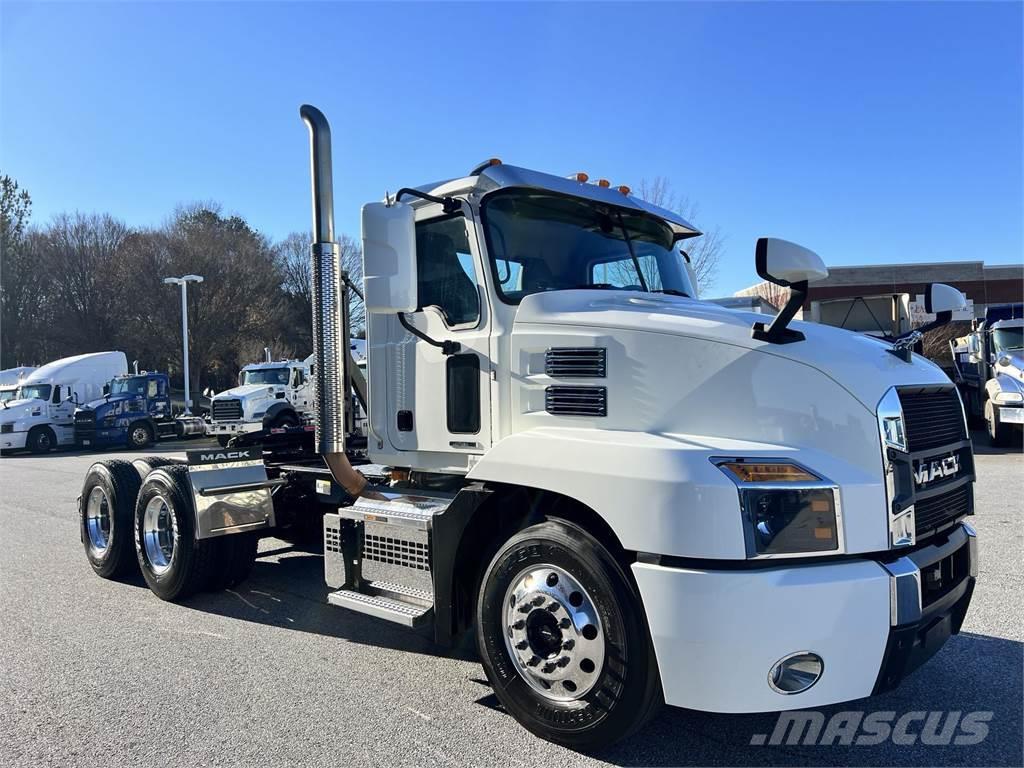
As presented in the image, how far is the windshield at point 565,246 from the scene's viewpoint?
4.18 metres

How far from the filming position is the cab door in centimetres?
420

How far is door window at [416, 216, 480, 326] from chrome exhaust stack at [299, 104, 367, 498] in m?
0.58

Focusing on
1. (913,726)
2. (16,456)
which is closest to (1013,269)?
(913,726)

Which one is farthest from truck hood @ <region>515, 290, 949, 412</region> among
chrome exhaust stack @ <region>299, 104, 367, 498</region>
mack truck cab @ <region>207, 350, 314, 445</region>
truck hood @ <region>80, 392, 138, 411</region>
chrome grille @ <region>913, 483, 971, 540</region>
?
truck hood @ <region>80, 392, 138, 411</region>

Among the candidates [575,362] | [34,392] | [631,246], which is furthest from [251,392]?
[575,362]

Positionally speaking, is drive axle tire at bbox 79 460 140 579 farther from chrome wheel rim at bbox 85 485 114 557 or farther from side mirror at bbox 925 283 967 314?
side mirror at bbox 925 283 967 314

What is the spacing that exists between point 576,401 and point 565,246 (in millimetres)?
1030

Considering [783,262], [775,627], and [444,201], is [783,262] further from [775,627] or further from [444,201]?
[444,201]

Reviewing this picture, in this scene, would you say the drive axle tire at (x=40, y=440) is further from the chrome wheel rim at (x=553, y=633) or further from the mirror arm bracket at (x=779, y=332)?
the mirror arm bracket at (x=779, y=332)

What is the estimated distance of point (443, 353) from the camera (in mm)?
4336

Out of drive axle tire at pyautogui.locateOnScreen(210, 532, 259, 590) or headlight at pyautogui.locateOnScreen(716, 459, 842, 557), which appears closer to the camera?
headlight at pyautogui.locateOnScreen(716, 459, 842, 557)

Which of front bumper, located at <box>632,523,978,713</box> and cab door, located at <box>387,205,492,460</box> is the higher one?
cab door, located at <box>387,205,492,460</box>

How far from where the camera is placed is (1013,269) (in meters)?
35.5

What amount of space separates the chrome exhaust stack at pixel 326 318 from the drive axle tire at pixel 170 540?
174 cm
